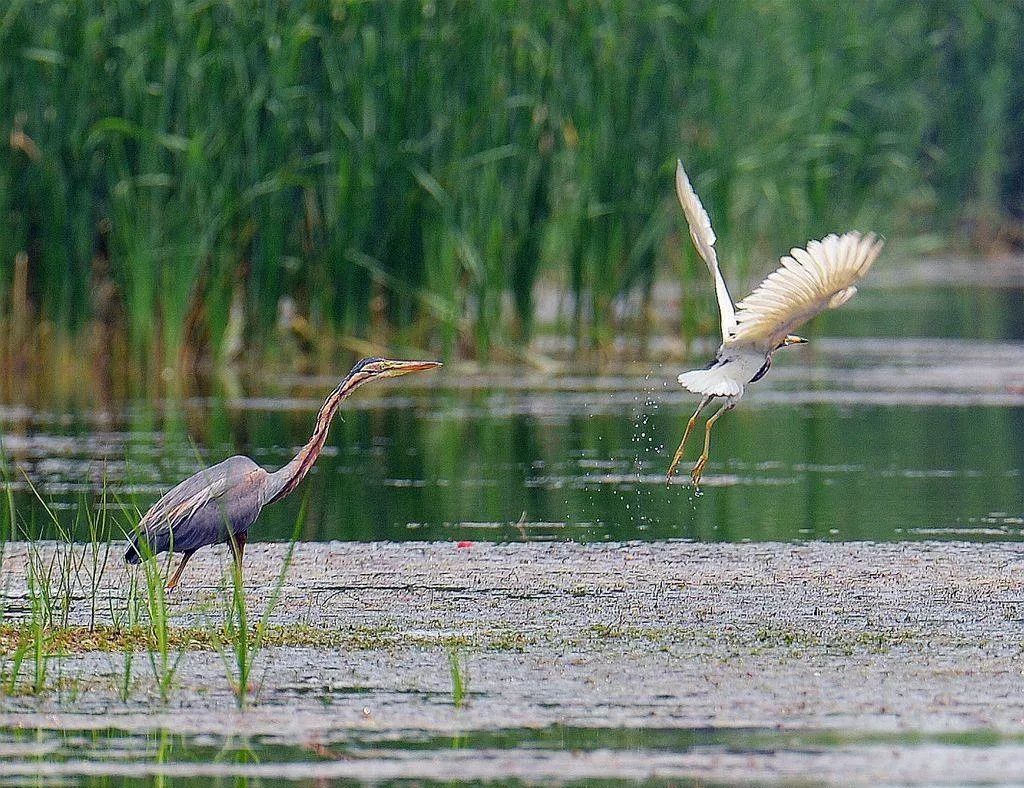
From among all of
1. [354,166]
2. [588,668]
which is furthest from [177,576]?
[354,166]

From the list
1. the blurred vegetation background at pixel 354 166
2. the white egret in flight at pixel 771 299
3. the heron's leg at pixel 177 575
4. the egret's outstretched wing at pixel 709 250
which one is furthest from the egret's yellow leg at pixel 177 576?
the blurred vegetation background at pixel 354 166

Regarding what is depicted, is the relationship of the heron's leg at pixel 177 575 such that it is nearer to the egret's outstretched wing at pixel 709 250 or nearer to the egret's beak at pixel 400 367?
the egret's beak at pixel 400 367

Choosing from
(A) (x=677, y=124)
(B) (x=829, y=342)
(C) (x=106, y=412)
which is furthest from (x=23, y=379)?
(B) (x=829, y=342)

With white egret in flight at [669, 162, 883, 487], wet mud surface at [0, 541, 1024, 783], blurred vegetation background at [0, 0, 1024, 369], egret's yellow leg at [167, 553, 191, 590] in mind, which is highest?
blurred vegetation background at [0, 0, 1024, 369]

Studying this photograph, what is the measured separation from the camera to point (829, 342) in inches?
592

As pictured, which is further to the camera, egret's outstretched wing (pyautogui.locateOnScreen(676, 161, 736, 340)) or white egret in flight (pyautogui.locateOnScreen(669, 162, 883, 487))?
egret's outstretched wing (pyautogui.locateOnScreen(676, 161, 736, 340))

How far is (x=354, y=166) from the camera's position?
12.1 meters

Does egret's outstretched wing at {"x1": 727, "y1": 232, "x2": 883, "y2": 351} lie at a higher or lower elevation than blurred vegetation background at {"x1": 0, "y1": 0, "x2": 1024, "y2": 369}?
lower

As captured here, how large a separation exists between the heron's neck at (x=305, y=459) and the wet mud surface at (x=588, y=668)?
280mm

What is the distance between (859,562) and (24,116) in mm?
6003

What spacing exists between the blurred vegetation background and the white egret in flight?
506cm

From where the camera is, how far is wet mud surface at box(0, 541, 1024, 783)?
4.24 metres

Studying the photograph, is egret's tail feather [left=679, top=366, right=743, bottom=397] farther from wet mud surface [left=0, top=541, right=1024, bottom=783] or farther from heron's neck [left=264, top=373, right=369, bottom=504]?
heron's neck [left=264, top=373, right=369, bottom=504]

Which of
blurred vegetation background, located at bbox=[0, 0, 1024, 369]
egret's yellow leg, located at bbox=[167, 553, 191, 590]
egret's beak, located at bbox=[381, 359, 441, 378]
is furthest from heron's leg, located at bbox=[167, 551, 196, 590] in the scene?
blurred vegetation background, located at bbox=[0, 0, 1024, 369]
